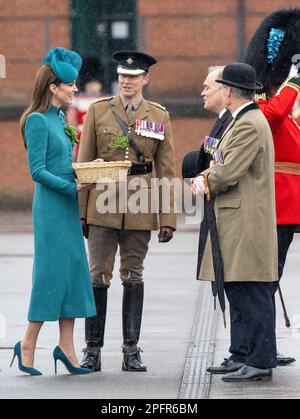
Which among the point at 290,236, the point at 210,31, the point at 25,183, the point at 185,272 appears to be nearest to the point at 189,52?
the point at 210,31

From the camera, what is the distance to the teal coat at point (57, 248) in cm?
871

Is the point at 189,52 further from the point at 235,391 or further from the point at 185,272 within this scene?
the point at 235,391

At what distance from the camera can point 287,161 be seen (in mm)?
9148

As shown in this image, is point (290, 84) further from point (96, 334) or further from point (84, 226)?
point (96, 334)

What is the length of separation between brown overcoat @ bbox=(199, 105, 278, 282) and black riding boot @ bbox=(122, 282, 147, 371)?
73 centimetres

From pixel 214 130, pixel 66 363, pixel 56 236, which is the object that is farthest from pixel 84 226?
pixel 214 130

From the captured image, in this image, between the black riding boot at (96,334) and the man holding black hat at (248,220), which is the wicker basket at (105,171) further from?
the black riding boot at (96,334)

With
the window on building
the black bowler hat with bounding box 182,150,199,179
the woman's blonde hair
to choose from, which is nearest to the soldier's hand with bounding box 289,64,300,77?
the black bowler hat with bounding box 182,150,199,179

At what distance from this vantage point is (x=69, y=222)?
28.8 feet

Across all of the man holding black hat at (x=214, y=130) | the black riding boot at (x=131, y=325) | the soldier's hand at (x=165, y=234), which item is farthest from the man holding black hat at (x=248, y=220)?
the black riding boot at (x=131, y=325)

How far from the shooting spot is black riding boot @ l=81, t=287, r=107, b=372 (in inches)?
353

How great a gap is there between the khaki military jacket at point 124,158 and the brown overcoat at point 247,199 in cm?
61

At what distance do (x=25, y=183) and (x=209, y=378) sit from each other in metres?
13.7

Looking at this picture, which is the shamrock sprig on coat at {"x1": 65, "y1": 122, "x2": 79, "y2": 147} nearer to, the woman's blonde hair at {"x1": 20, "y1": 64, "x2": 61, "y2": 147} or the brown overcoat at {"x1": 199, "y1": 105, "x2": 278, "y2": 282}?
the woman's blonde hair at {"x1": 20, "y1": 64, "x2": 61, "y2": 147}
